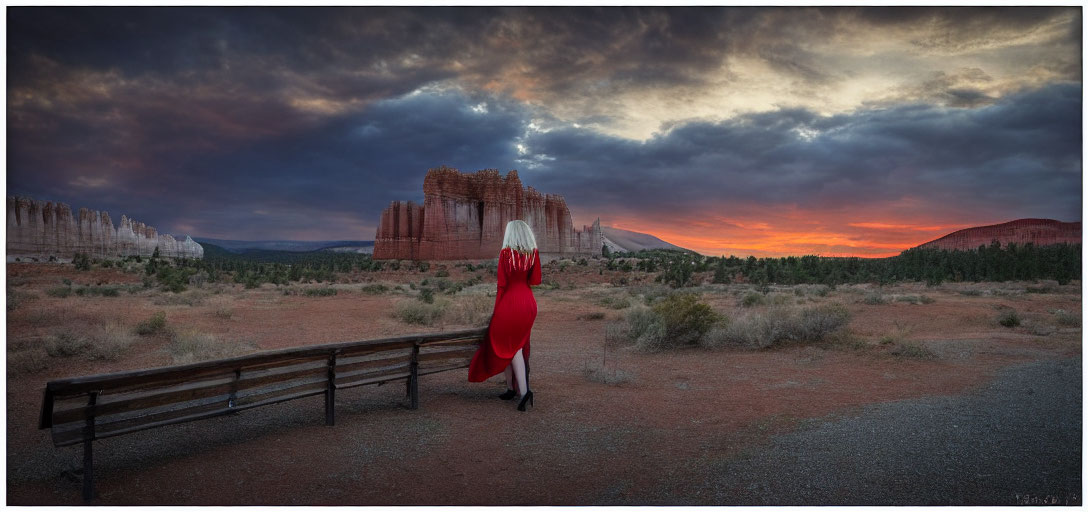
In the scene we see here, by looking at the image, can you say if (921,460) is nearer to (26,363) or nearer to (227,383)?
(227,383)

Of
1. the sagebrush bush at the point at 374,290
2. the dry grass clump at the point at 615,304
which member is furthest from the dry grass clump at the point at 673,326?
the sagebrush bush at the point at 374,290

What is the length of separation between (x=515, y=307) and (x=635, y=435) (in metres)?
1.65

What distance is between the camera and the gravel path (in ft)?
12.4

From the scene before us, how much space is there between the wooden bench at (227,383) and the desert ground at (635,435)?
382mm

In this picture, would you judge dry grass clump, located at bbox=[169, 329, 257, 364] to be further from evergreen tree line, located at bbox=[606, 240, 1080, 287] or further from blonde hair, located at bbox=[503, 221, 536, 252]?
evergreen tree line, located at bbox=[606, 240, 1080, 287]

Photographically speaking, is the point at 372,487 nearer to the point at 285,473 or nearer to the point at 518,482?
the point at 285,473

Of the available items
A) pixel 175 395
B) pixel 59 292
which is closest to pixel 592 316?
pixel 175 395

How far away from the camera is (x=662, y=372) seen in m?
8.46

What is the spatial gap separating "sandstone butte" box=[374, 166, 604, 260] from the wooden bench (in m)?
60.6

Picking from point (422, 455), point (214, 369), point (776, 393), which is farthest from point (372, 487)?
point (776, 393)

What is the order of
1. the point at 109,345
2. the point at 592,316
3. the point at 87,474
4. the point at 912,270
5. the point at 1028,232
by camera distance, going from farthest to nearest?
the point at 912,270 → the point at 592,316 → the point at 1028,232 → the point at 109,345 → the point at 87,474

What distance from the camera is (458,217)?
226 ft

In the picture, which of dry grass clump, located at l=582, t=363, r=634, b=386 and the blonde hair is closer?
the blonde hair

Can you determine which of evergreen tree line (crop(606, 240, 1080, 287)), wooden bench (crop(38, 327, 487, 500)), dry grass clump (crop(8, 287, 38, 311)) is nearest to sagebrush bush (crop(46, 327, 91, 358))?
wooden bench (crop(38, 327, 487, 500))
